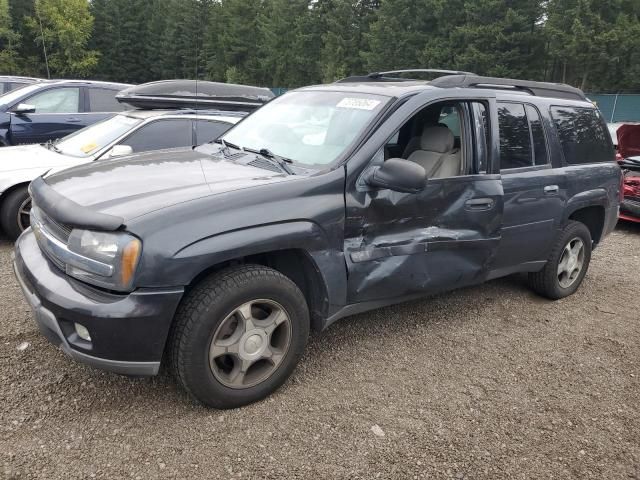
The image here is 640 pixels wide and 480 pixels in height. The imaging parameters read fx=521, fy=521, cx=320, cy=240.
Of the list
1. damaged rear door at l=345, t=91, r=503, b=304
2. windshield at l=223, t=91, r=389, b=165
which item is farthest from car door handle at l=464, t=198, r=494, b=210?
windshield at l=223, t=91, r=389, b=165

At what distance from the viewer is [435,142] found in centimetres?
390

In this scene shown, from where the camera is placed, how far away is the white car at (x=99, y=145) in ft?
16.9

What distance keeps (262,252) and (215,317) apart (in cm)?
41

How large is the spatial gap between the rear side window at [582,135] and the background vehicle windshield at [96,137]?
4320mm

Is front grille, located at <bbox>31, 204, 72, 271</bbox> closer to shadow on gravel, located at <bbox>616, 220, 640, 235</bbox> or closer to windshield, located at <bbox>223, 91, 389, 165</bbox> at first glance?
windshield, located at <bbox>223, 91, 389, 165</bbox>

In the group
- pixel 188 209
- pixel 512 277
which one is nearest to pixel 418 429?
pixel 188 209

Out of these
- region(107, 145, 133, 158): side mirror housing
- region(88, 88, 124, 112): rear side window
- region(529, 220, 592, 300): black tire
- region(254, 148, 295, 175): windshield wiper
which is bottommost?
region(529, 220, 592, 300): black tire

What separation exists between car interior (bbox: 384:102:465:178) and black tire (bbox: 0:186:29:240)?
147 inches

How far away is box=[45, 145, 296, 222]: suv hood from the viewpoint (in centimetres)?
260

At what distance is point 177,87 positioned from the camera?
21.9 ft

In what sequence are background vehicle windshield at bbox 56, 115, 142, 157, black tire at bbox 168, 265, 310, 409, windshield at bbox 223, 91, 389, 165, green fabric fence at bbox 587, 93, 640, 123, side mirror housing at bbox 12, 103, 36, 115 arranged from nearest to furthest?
black tire at bbox 168, 265, 310, 409
windshield at bbox 223, 91, 389, 165
background vehicle windshield at bbox 56, 115, 142, 157
side mirror housing at bbox 12, 103, 36, 115
green fabric fence at bbox 587, 93, 640, 123

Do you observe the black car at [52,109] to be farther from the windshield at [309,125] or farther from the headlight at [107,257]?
the headlight at [107,257]

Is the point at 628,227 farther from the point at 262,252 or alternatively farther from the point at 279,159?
the point at 262,252

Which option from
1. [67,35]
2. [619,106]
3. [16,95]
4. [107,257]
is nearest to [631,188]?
[107,257]
